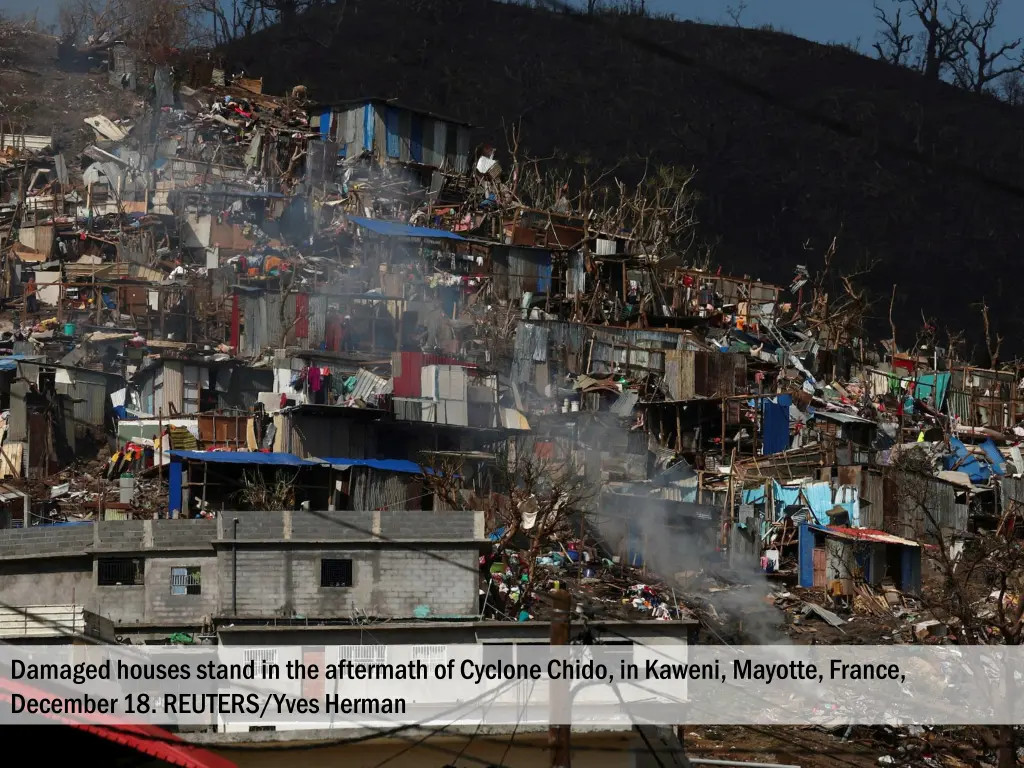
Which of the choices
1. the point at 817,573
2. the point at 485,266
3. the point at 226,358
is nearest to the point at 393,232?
the point at 485,266

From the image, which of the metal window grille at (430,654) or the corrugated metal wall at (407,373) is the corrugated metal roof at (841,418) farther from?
the metal window grille at (430,654)

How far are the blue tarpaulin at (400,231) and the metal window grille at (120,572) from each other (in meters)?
15.1

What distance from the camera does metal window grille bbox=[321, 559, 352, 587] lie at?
20.3m

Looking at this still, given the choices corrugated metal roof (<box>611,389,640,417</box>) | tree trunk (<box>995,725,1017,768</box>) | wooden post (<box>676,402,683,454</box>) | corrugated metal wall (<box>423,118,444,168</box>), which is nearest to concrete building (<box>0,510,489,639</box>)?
tree trunk (<box>995,725,1017,768</box>)

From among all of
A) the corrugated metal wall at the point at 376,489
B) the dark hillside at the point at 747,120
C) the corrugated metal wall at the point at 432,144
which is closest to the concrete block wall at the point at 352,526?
the corrugated metal wall at the point at 376,489

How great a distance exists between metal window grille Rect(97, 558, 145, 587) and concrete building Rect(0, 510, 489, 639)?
0.05 ft

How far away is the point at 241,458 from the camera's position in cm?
2455

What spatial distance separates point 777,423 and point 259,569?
15225mm

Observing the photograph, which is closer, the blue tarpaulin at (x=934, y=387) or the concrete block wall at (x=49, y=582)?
the concrete block wall at (x=49, y=582)

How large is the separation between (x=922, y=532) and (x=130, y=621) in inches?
660

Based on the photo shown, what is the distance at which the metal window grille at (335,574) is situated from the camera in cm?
2034

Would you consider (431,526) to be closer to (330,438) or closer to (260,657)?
(260,657)

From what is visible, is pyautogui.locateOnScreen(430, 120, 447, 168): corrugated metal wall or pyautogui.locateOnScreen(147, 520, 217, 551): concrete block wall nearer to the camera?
pyautogui.locateOnScreen(147, 520, 217, 551): concrete block wall

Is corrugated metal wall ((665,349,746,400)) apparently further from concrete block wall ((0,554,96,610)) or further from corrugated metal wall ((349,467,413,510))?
concrete block wall ((0,554,96,610))
